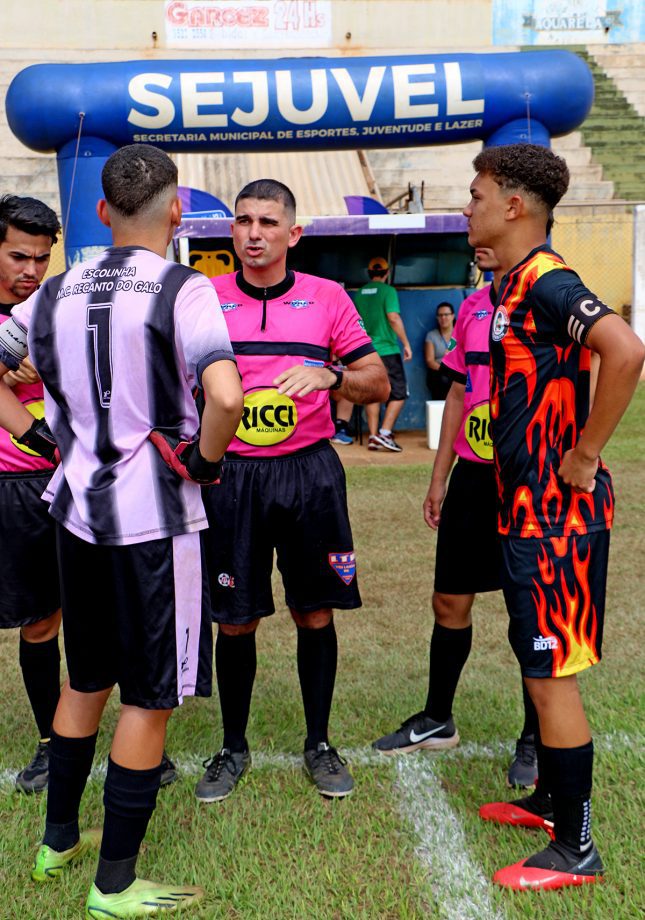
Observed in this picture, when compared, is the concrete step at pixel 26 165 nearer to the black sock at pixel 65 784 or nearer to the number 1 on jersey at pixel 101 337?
the number 1 on jersey at pixel 101 337

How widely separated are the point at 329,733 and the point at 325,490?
Answer: 3.41 feet

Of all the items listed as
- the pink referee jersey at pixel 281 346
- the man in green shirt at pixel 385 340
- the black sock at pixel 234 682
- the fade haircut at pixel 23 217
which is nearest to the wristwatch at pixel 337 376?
the pink referee jersey at pixel 281 346

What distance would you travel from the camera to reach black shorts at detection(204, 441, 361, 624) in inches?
122

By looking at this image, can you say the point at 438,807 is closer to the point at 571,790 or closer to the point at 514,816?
the point at 514,816

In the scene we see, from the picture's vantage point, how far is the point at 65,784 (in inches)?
100

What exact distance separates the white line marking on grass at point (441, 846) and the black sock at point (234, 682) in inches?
24.4

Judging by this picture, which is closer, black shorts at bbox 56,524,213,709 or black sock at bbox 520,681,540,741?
black shorts at bbox 56,524,213,709

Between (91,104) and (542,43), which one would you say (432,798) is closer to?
(91,104)

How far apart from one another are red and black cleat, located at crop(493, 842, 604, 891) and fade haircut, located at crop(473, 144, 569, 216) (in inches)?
75.4

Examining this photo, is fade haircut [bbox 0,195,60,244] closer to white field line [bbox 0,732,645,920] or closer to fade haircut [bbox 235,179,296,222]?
fade haircut [bbox 235,179,296,222]

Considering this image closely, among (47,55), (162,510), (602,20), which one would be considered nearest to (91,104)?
(162,510)

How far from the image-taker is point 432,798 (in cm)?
299

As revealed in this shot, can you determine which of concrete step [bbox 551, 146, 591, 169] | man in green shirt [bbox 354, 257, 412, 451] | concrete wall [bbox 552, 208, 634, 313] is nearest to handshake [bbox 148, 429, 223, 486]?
man in green shirt [bbox 354, 257, 412, 451]

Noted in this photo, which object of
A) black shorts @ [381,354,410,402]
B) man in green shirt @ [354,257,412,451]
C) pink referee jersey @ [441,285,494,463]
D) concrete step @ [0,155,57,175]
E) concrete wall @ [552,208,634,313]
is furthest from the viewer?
concrete step @ [0,155,57,175]
